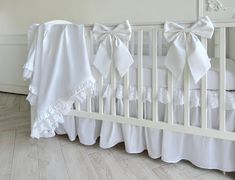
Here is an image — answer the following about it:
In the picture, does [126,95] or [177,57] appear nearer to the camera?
[177,57]

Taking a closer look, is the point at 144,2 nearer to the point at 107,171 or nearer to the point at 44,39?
the point at 44,39

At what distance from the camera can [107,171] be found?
4.82 feet

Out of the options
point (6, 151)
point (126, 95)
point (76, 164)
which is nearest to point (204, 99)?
point (126, 95)

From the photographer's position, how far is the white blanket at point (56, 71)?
160cm

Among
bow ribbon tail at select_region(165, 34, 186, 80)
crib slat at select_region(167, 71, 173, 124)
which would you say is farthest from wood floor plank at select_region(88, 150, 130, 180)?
bow ribbon tail at select_region(165, 34, 186, 80)

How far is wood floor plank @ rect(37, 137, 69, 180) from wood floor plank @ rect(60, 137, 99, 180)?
3 centimetres

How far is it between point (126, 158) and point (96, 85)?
49cm

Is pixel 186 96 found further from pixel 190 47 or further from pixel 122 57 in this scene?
pixel 122 57

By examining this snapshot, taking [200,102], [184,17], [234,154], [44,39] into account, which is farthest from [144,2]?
[234,154]

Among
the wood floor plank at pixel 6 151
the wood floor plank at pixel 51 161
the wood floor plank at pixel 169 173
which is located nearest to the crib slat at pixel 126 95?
the wood floor plank at pixel 169 173

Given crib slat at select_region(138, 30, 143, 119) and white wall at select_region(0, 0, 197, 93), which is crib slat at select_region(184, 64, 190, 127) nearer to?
crib slat at select_region(138, 30, 143, 119)

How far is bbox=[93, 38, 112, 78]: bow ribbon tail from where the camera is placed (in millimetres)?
1536

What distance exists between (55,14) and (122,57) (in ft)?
6.28

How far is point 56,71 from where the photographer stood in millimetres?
1672
